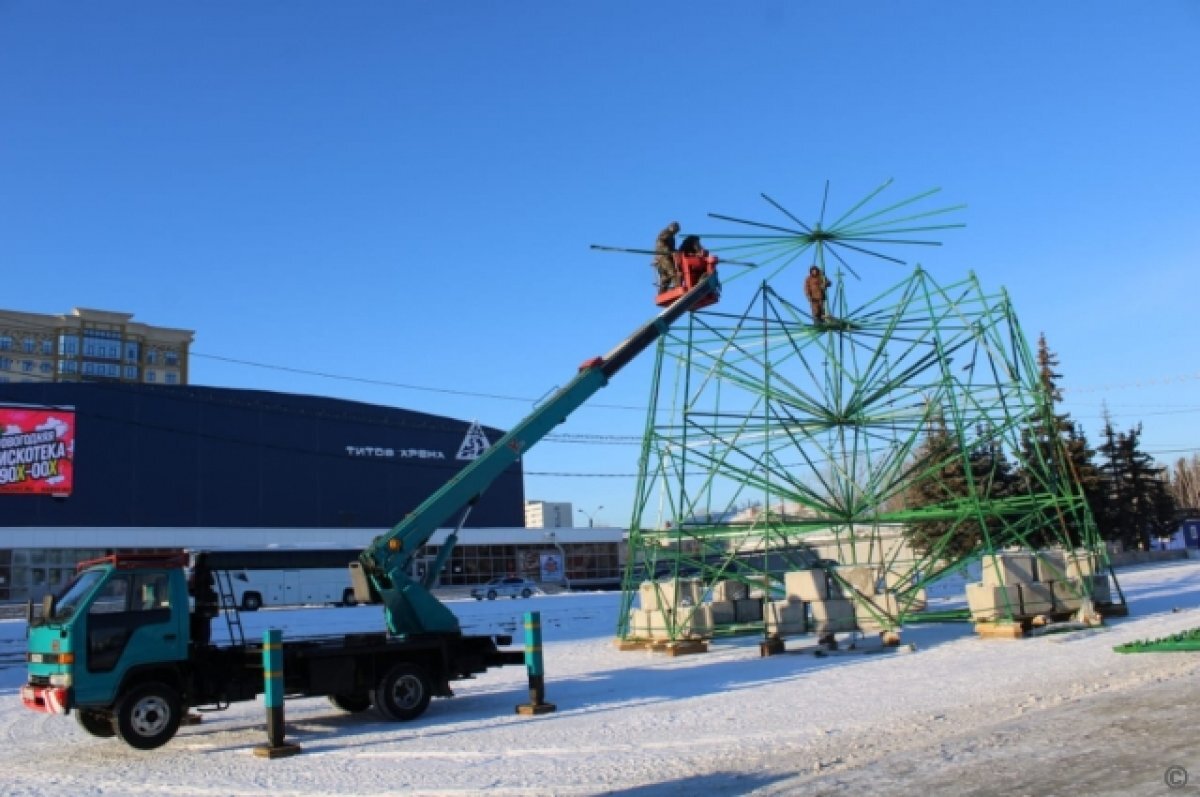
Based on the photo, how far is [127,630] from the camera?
11.7 m

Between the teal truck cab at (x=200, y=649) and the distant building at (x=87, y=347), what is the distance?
110 m

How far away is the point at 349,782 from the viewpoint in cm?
937

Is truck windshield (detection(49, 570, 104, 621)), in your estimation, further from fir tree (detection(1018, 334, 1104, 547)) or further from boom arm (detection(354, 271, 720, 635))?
fir tree (detection(1018, 334, 1104, 547))

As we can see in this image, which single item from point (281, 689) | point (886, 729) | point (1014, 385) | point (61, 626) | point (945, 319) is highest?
point (945, 319)

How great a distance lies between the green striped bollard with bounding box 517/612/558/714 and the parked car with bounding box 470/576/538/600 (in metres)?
45.6

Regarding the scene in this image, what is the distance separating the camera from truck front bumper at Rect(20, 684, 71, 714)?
36.0 feet

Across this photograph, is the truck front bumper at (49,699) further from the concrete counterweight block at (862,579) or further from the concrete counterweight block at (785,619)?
the concrete counterweight block at (862,579)

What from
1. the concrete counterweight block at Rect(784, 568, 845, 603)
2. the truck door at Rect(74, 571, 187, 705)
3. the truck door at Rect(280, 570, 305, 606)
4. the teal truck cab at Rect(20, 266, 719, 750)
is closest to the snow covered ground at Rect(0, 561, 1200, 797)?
the teal truck cab at Rect(20, 266, 719, 750)

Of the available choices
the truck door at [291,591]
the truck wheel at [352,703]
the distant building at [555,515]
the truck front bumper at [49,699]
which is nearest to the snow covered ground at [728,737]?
the truck wheel at [352,703]

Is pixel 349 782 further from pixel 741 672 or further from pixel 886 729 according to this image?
pixel 741 672

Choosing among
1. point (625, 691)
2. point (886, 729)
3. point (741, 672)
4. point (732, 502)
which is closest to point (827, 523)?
point (732, 502)

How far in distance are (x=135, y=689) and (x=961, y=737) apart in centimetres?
911

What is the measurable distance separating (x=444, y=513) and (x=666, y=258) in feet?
23.9

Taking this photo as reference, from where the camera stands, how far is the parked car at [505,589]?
59.2 m
